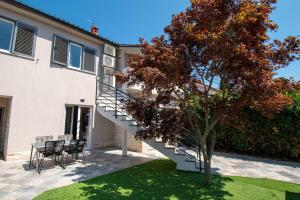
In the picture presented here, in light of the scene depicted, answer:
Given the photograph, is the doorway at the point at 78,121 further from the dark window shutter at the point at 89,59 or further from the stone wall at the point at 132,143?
the stone wall at the point at 132,143

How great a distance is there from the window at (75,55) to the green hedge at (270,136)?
10.7 meters

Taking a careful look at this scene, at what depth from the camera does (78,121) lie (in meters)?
14.6

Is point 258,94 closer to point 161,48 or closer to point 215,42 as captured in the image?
point 215,42

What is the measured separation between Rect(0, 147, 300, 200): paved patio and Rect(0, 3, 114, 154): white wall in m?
1.65

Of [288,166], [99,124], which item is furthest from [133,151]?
[288,166]

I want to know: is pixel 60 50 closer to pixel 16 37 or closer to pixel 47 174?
pixel 16 37

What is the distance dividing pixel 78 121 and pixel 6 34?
6.39 metres

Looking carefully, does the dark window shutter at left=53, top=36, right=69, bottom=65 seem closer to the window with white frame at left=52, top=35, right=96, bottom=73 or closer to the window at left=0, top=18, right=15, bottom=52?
the window with white frame at left=52, top=35, right=96, bottom=73

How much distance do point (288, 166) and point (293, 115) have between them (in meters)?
2.83

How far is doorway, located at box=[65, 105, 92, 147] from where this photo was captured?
14.1 m

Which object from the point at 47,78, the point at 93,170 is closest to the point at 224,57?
the point at 93,170

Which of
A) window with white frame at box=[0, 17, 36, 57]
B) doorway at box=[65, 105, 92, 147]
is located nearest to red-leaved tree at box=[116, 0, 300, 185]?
window with white frame at box=[0, 17, 36, 57]

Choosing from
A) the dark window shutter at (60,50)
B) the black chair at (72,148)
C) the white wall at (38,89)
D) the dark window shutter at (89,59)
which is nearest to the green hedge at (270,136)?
the black chair at (72,148)

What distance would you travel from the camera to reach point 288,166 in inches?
469
